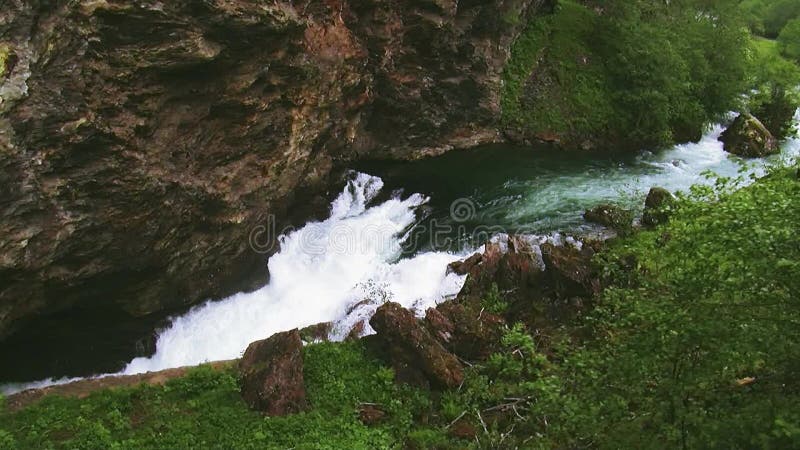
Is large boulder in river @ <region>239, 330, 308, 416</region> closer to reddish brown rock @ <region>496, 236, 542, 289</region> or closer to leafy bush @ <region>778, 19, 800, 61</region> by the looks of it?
reddish brown rock @ <region>496, 236, 542, 289</region>

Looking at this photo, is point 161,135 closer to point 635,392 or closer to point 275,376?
point 275,376

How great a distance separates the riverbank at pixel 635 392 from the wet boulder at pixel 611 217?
7.56 m

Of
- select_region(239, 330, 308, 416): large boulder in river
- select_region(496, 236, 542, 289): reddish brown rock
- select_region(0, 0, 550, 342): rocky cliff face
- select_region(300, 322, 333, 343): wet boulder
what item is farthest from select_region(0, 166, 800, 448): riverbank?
select_region(496, 236, 542, 289): reddish brown rock

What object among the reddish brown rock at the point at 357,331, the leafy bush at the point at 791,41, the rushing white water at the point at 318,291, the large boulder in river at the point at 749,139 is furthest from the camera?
the leafy bush at the point at 791,41

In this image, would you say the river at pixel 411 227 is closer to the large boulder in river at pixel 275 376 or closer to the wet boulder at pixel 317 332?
the wet boulder at pixel 317 332

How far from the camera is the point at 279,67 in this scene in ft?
53.0

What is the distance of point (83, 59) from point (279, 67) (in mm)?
5562

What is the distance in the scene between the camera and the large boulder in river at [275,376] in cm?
1188

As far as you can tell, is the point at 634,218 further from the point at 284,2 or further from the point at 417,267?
the point at 284,2

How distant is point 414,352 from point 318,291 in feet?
17.3

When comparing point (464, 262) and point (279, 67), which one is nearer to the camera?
point (279, 67)

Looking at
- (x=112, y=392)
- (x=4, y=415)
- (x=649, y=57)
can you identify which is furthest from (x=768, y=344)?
(x=649, y=57)

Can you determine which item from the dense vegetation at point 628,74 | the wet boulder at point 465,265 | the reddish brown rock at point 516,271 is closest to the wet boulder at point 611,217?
the reddish brown rock at point 516,271

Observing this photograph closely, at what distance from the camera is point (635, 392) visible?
7.64 meters
